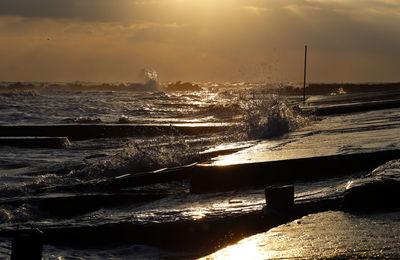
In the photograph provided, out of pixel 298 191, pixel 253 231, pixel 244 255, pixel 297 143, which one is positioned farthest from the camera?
pixel 297 143

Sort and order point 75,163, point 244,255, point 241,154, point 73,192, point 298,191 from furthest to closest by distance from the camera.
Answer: point 75,163, point 241,154, point 73,192, point 298,191, point 244,255

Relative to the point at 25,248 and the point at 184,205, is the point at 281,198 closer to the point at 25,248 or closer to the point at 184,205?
the point at 184,205

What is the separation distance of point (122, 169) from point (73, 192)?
192cm

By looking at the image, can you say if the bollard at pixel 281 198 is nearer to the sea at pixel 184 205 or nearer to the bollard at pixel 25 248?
the sea at pixel 184 205

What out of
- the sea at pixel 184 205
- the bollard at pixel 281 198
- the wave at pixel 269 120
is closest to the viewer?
the sea at pixel 184 205

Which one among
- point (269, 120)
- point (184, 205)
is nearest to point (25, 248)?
point (184, 205)

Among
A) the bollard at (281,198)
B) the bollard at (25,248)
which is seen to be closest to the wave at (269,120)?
the bollard at (281,198)

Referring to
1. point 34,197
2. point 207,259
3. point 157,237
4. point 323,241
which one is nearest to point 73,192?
point 34,197

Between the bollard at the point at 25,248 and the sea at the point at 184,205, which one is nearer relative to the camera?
the bollard at the point at 25,248

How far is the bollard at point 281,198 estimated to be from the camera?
4.16 metres

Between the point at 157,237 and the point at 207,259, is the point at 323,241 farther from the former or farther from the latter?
the point at 157,237

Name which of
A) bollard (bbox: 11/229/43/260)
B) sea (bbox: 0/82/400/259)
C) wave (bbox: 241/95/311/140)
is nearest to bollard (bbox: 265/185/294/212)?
sea (bbox: 0/82/400/259)

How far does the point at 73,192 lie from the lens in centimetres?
604

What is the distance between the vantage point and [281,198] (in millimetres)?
4176
